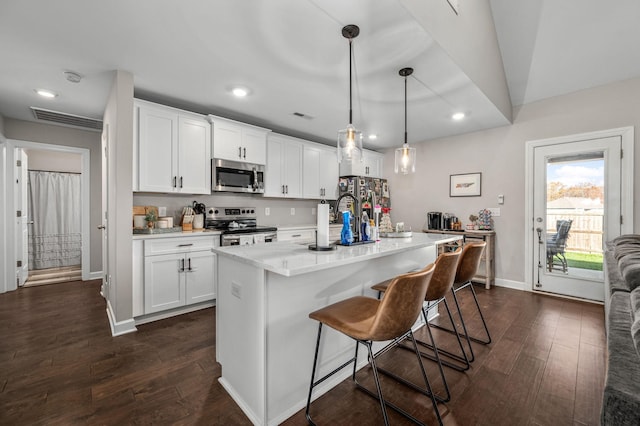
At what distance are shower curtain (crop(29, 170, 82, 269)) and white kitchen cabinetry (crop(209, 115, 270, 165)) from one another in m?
3.49

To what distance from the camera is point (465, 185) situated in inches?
182

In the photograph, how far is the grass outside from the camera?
3535mm

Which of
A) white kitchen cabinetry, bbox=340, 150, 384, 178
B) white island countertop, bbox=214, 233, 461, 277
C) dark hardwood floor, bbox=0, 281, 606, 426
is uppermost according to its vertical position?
white kitchen cabinetry, bbox=340, 150, 384, 178

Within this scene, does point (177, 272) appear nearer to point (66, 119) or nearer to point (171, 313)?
point (171, 313)

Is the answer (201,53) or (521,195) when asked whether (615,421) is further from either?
(521,195)

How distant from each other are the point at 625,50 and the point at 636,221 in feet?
6.22

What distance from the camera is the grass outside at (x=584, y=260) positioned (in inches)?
139

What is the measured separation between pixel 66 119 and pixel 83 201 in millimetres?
1242

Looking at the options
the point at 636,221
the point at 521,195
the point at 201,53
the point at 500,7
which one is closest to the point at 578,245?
the point at 636,221

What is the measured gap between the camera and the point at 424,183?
518 cm

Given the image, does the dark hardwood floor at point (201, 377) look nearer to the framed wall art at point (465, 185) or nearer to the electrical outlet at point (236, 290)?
the electrical outlet at point (236, 290)

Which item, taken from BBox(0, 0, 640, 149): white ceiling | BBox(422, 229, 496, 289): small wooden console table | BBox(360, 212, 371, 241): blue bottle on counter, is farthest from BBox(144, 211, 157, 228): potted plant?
BBox(422, 229, 496, 289): small wooden console table

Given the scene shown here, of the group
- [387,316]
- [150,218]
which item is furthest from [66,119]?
[387,316]

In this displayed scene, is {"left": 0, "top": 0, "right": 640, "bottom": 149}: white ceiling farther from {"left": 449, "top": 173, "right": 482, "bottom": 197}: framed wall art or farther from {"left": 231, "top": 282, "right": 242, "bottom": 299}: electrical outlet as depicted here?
{"left": 231, "top": 282, "right": 242, "bottom": 299}: electrical outlet
